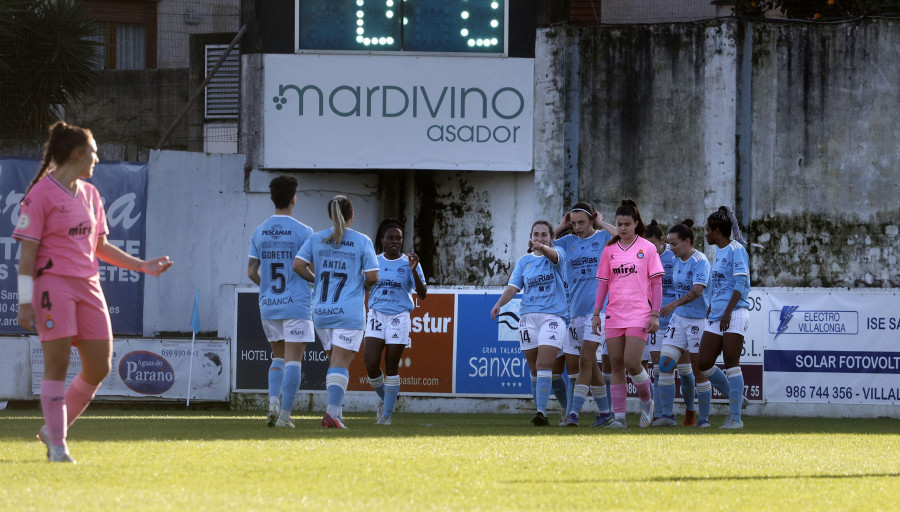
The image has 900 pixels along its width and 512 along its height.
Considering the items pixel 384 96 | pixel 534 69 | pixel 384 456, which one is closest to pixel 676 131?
pixel 534 69

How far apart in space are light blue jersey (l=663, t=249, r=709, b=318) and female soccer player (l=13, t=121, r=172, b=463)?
7.14m

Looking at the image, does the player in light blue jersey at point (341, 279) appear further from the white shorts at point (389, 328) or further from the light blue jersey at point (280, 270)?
the white shorts at point (389, 328)

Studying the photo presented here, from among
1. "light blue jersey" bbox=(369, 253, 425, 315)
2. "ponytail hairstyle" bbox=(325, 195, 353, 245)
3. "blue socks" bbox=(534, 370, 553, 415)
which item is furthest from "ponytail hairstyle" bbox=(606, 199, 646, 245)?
"ponytail hairstyle" bbox=(325, 195, 353, 245)

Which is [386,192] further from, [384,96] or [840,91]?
[840,91]

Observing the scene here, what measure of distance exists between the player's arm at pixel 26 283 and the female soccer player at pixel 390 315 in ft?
19.4

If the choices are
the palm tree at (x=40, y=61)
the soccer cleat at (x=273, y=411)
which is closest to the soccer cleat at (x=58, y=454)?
the soccer cleat at (x=273, y=411)

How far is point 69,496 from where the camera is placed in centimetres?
557

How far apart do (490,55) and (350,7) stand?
2076 mm

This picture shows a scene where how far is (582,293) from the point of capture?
12.7 m

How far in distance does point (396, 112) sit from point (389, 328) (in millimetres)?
6826

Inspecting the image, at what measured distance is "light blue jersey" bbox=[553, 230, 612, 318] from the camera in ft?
41.5

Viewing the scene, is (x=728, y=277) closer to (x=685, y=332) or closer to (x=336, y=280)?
(x=685, y=332)

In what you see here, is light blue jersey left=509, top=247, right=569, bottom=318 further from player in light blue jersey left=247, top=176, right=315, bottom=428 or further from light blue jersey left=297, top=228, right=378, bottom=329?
player in light blue jersey left=247, top=176, right=315, bottom=428

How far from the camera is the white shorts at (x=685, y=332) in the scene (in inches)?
513
